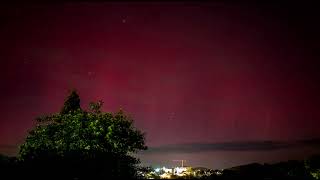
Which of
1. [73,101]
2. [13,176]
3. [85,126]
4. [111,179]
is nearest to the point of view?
[111,179]

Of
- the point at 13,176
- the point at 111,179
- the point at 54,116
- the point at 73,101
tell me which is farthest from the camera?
the point at 73,101

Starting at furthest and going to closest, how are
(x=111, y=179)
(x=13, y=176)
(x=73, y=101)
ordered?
(x=73, y=101)
(x=13, y=176)
(x=111, y=179)

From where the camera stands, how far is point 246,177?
2302 cm

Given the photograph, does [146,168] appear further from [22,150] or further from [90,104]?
[22,150]

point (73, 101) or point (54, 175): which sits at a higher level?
point (73, 101)

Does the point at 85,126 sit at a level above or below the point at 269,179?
above

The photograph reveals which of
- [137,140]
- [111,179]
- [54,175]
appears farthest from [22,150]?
[111,179]

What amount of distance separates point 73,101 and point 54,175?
43471 millimetres

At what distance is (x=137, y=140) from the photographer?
174 ft

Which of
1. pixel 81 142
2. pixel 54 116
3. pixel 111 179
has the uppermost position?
pixel 54 116

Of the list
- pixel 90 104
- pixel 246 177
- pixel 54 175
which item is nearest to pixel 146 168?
pixel 90 104

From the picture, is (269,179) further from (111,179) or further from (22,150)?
(22,150)

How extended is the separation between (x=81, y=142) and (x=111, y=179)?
28579 millimetres

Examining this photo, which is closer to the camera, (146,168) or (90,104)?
(146,168)
